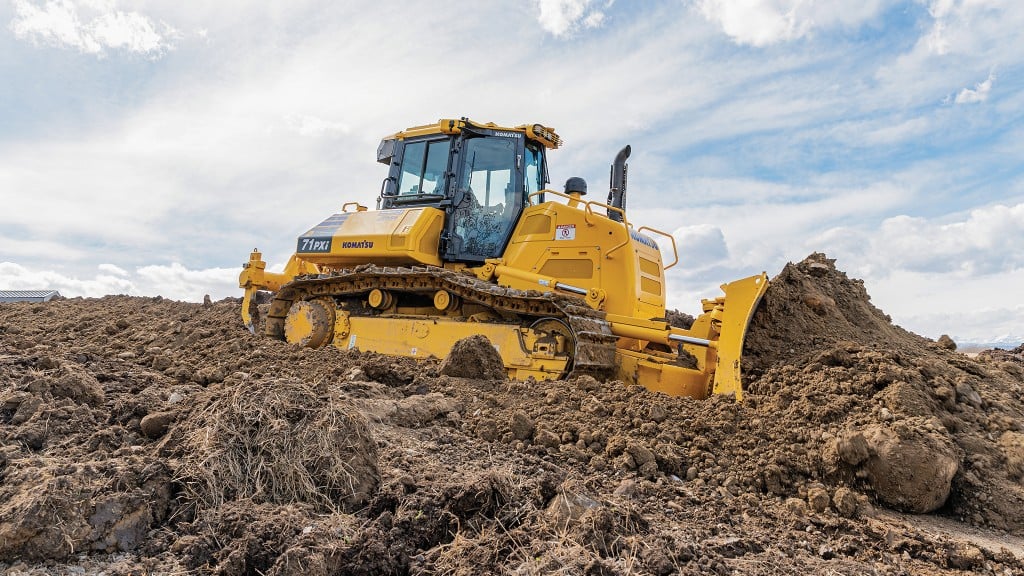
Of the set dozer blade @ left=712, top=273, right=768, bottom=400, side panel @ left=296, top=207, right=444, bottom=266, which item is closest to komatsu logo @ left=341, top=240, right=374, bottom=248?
side panel @ left=296, top=207, right=444, bottom=266

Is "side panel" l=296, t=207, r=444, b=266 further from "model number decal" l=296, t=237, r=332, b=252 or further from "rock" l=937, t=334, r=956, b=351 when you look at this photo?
"rock" l=937, t=334, r=956, b=351

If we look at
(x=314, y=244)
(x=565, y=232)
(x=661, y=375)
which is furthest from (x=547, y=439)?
(x=314, y=244)

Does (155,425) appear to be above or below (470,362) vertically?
below

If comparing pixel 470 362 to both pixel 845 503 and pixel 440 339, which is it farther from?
pixel 845 503

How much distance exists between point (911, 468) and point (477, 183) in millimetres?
6157

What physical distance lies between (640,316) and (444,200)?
300cm

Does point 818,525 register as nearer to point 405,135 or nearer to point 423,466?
point 423,466

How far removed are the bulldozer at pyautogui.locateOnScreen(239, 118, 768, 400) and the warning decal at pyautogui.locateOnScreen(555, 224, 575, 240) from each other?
0.02 meters

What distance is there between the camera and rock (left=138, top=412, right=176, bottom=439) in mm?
3957

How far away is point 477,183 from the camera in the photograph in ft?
29.3

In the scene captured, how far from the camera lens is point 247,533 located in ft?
9.48

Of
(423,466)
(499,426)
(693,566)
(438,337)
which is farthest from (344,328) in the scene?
(693,566)

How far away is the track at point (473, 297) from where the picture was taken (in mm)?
6957

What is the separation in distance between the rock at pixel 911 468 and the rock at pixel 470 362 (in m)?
3.39
